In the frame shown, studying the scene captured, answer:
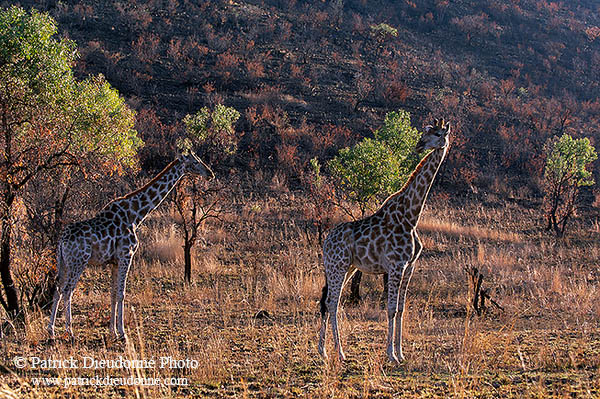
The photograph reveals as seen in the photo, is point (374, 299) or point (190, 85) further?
point (190, 85)

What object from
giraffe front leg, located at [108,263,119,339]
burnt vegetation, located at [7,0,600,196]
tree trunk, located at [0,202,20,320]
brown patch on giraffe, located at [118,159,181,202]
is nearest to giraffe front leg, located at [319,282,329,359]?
giraffe front leg, located at [108,263,119,339]

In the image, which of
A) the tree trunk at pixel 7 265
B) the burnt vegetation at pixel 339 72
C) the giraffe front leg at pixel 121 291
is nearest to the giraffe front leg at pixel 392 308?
the giraffe front leg at pixel 121 291

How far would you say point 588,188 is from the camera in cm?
3209

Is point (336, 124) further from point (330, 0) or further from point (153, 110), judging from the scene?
point (330, 0)

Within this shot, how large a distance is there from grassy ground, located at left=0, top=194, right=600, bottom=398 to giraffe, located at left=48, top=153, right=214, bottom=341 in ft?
1.99

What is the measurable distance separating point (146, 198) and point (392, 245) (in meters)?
5.10

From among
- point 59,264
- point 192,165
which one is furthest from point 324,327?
point 59,264

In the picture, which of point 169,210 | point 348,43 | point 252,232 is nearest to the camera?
point 252,232

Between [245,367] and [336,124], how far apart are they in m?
29.0

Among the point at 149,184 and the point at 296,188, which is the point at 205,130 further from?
the point at 296,188

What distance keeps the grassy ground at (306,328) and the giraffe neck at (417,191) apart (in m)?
2.17

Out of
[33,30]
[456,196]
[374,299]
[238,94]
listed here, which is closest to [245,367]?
[374,299]

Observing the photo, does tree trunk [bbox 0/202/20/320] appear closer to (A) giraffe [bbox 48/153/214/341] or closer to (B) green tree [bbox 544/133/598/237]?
(A) giraffe [bbox 48/153/214/341]

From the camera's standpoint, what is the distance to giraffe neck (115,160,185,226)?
939cm
